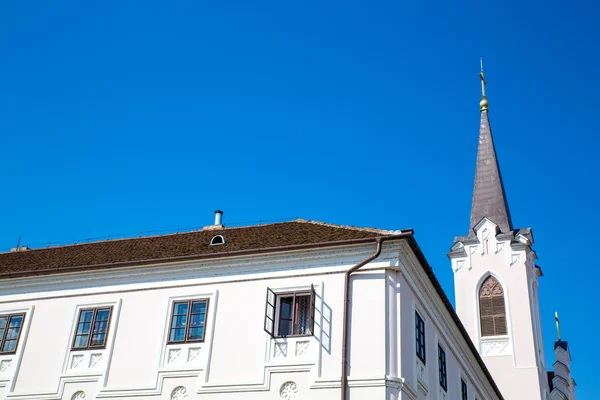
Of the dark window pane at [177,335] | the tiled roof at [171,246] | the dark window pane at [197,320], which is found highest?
the tiled roof at [171,246]

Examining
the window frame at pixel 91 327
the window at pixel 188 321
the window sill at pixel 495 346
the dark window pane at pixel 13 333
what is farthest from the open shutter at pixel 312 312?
the window sill at pixel 495 346

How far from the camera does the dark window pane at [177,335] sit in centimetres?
2090

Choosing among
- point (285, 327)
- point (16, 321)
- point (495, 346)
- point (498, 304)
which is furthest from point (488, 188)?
point (16, 321)

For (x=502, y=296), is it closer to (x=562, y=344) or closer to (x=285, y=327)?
(x=562, y=344)

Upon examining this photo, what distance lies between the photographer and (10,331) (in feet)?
75.8

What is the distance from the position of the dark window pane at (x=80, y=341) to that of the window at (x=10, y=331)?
2.20 m

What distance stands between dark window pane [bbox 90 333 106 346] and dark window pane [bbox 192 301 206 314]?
9.84ft

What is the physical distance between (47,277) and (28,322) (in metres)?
1.52

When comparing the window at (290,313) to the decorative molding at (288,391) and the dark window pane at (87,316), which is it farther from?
the dark window pane at (87,316)

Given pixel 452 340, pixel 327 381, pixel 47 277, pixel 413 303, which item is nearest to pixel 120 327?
pixel 47 277

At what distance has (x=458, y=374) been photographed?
25.3m

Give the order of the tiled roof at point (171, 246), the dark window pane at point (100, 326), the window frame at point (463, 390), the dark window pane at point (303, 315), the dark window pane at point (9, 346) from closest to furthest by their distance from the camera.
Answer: the dark window pane at point (303, 315), the tiled roof at point (171, 246), the dark window pane at point (100, 326), the dark window pane at point (9, 346), the window frame at point (463, 390)

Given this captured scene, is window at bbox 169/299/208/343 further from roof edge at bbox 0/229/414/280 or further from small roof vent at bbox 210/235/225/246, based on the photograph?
small roof vent at bbox 210/235/225/246

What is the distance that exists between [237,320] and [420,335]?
5.40 metres
